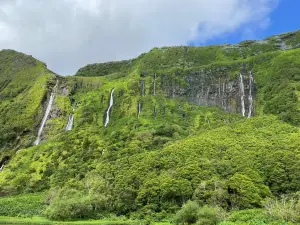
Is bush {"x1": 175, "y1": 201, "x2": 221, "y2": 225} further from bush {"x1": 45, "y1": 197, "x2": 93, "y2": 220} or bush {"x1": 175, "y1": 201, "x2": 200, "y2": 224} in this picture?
bush {"x1": 45, "y1": 197, "x2": 93, "y2": 220}

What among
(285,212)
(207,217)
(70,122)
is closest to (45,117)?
(70,122)

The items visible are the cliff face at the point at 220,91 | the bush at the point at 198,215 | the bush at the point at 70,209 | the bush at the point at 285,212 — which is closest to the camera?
the bush at the point at 285,212

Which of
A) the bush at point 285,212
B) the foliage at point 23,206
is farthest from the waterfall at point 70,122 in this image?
the bush at point 285,212

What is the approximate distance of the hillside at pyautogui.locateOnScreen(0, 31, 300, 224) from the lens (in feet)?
291

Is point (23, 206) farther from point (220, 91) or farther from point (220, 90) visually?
point (220, 90)

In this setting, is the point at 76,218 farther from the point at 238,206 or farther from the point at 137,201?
the point at 238,206

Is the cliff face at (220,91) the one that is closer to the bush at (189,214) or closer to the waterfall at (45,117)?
the waterfall at (45,117)

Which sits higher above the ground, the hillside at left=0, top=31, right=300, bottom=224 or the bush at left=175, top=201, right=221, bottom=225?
the hillside at left=0, top=31, right=300, bottom=224

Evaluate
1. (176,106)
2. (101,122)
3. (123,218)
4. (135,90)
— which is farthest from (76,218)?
(135,90)

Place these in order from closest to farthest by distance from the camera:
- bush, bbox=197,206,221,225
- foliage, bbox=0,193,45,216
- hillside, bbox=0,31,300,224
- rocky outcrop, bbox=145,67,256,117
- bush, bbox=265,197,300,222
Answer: bush, bbox=265,197,300,222 → bush, bbox=197,206,221,225 → hillside, bbox=0,31,300,224 → foliage, bbox=0,193,45,216 → rocky outcrop, bbox=145,67,256,117

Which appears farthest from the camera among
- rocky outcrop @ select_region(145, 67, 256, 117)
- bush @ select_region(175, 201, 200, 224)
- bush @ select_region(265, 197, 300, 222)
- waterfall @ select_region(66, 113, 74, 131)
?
rocky outcrop @ select_region(145, 67, 256, 117)

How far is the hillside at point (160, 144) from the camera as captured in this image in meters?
88.8

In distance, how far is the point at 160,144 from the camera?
132125mm

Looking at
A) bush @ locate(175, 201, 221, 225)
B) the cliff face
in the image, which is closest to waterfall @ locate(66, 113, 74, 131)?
the cliff face
